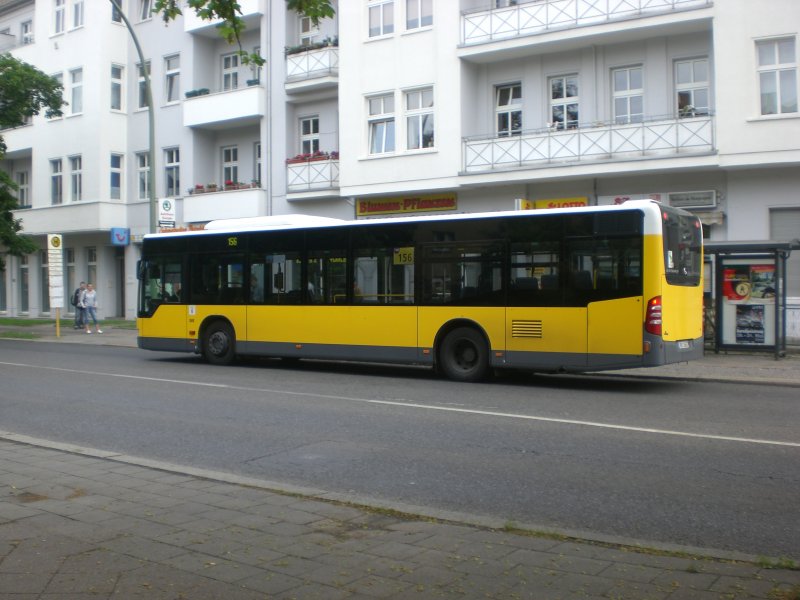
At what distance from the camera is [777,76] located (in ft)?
68.0

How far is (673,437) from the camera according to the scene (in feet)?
31.2

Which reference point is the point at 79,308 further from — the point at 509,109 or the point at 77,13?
the point at 509,109

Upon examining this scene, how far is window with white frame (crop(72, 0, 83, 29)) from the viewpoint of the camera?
119ft

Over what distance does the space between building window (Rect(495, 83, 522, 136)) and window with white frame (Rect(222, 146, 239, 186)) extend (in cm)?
1139

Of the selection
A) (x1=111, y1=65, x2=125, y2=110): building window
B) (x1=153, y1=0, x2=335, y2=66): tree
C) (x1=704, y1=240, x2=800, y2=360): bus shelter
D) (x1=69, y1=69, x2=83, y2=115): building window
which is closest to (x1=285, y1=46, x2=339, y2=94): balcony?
(x1=111, y1=65, x2=125, y2=110): building window

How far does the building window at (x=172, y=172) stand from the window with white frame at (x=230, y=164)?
1.82 meters

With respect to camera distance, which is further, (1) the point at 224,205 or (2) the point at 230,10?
(1) the point at 224,205

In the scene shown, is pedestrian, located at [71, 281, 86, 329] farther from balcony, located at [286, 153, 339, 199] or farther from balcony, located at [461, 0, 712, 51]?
balcony, located at [461, 0, 712, 51]

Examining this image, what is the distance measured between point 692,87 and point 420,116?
7810 millimetres

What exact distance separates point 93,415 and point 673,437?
7.22 metres

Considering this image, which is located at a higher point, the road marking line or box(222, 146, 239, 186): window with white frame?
box(222, 146, 239, 186): window with white frame

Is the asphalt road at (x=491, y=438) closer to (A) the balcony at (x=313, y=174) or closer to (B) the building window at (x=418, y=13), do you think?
(A) the balcony at (x=313, y=174)

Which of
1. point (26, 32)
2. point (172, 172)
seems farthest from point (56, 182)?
point (26, 32)

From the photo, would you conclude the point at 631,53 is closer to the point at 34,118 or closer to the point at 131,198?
the point at 131,198
